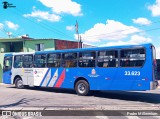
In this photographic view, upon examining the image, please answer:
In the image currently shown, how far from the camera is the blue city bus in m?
14.6

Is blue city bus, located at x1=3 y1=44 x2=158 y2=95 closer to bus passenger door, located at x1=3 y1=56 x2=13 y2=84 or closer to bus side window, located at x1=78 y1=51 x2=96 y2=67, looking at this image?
bus side window, located at x1=78 y1=51 x2=96 y2=67

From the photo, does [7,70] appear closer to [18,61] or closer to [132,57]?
[18,61]

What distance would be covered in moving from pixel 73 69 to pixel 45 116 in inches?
307

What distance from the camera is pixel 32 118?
1009 centimetres

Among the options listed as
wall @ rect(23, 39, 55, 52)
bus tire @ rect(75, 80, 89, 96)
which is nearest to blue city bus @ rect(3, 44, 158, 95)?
bus tire @ rect(75, 80, 89, 96)

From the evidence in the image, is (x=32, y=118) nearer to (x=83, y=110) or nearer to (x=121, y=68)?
(x=83, y=110)

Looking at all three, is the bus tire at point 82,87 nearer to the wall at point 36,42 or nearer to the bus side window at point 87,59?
the bus side window at point 87,59

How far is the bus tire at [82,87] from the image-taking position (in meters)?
17.3

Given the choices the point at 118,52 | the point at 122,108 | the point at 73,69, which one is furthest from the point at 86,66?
the point at 122,108

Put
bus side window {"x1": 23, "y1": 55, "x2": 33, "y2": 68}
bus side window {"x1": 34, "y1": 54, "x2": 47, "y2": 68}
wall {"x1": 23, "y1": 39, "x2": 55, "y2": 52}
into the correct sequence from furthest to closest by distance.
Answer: wall {"x1": 23, "y1": 39, "x2": 55, "y2": 52}, bus side window {"x1": 23, "y1": 55, "x2": 33, "y2": 68}, bus side window {"x1": 34, "y1": 54, "x2": 47, "y2": 68}

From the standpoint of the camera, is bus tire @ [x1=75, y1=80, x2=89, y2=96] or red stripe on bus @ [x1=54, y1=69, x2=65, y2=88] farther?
red stripe on bus @ [x1=54, y1=69, x2=65, y2=88]

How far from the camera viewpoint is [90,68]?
17.1 metres

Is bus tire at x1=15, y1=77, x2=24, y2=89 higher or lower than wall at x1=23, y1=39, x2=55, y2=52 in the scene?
lower

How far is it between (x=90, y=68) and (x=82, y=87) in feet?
4.53
